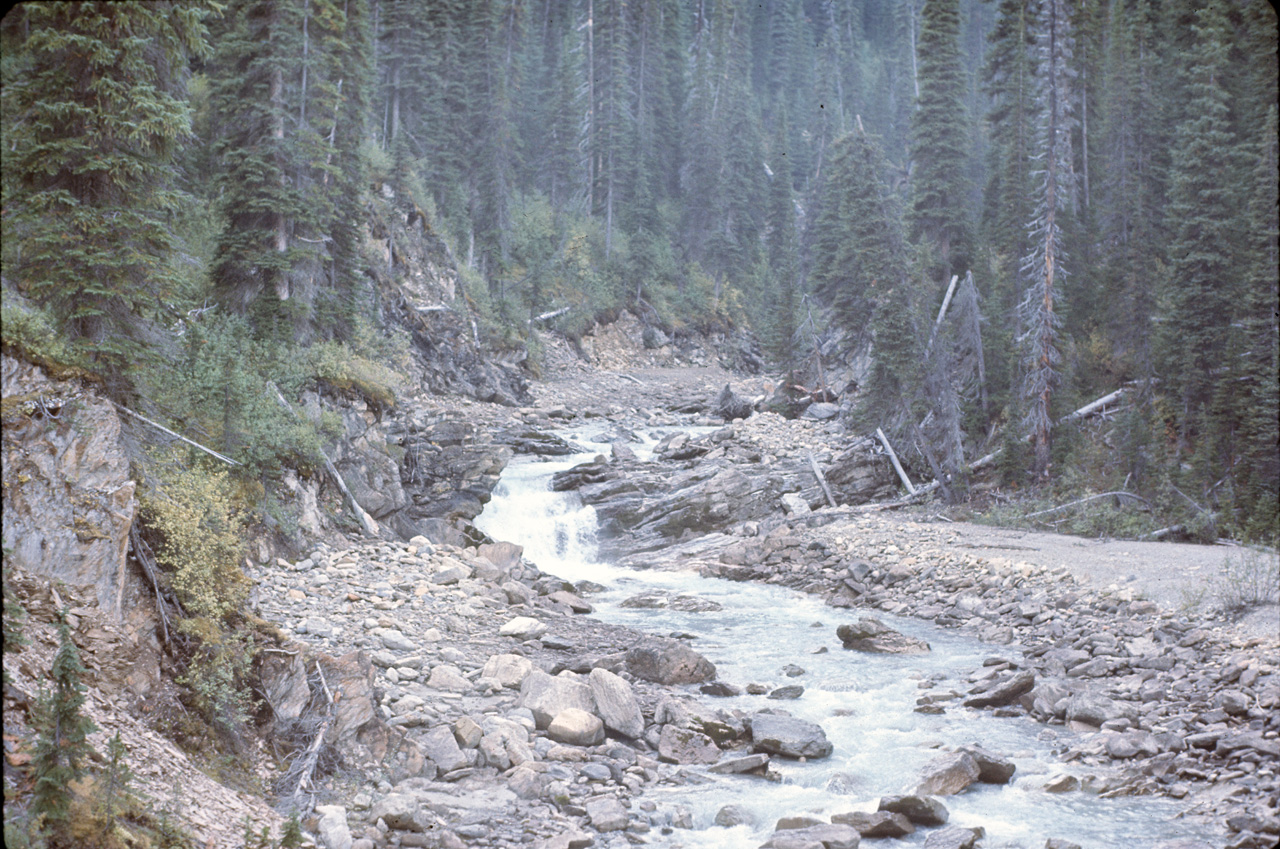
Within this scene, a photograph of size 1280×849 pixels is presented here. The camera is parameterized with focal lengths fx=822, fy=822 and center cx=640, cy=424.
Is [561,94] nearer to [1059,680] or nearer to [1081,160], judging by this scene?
[1081,160]

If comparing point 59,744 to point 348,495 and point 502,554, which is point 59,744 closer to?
point 348,495

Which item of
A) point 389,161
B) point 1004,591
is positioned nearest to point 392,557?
point 1004,591

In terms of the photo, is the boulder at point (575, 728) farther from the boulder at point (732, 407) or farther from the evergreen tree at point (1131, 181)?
the boulder at point (732, 407)

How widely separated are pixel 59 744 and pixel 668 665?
7.83 metres

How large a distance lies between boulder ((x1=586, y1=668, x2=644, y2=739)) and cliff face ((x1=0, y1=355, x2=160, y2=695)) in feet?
15.1

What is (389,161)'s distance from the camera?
1303 inches

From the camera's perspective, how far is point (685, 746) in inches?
342

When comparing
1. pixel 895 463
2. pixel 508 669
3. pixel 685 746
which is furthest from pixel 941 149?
pixel 685 746

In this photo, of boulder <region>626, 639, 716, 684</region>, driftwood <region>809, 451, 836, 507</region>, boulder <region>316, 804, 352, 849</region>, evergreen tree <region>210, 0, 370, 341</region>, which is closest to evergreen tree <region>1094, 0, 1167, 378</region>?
driftwood <region>809, 451, 836, 507</region>

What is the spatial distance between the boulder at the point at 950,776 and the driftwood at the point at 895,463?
1582cm

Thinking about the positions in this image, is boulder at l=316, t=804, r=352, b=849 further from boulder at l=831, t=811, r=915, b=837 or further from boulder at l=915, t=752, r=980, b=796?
boulder at l=915, t=752, r=980, b=796

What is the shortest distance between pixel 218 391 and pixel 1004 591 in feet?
44.8

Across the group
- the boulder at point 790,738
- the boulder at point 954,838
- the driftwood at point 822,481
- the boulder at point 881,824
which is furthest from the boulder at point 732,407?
the boulder at point 954,838

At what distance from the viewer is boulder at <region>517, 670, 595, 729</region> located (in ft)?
28.7
